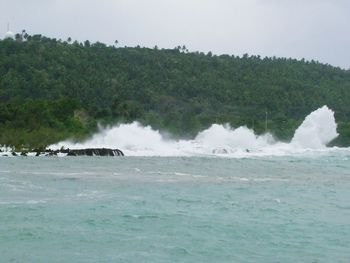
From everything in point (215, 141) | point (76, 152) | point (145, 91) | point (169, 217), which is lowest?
point (169, 217)

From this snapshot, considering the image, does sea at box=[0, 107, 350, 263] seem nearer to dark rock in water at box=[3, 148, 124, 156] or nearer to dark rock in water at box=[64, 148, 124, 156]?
dark rock in water at box=[3, 148, 124, 156]

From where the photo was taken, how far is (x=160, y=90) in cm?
15075

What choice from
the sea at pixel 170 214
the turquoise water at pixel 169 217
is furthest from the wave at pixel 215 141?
the turquoise water at pixel 169 217

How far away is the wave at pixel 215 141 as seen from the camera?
3182 inches

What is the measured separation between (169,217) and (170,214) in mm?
674

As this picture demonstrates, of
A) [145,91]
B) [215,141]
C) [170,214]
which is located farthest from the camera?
[145,91]

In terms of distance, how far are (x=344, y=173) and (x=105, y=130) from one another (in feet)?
136

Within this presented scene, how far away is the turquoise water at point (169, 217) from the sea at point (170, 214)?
3 cm

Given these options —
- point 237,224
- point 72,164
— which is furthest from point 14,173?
point 237,224

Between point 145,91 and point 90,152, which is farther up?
point 145,91

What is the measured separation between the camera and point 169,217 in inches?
1091

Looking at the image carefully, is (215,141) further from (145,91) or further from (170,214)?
(170,214)

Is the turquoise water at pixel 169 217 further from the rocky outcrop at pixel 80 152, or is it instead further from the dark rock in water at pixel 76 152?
the rocky outcrop at pixel 80 152

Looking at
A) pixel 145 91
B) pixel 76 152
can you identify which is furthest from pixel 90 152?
pixel 145 91
